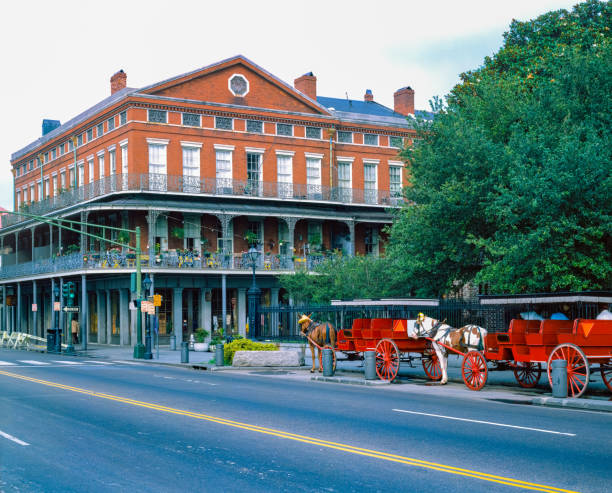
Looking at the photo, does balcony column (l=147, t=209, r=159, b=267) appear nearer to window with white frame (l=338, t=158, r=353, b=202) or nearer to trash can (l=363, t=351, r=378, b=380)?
window with white frame (l=338, t=158, r=353, b=202)

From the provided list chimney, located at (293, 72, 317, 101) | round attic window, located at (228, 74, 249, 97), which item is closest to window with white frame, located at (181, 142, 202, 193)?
round attic window, located at (228, 74, 249, 97)

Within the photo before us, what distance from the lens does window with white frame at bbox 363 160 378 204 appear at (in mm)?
52469

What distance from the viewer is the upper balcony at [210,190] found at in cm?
4525

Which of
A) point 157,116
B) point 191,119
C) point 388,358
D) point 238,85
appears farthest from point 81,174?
point 388,358

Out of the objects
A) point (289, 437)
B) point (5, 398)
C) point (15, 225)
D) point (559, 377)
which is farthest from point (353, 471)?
point (15, 225)

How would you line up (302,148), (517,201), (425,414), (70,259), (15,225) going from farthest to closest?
(15,225) → (302,148) → (70,259) → (517,201) → (425,414)

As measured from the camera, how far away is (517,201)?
22.5 metres

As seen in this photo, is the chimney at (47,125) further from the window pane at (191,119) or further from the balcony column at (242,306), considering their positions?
the balcony column at (242,306)

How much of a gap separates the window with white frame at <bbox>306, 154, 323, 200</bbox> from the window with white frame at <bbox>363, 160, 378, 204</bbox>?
3534 mm

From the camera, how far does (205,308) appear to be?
4709cm

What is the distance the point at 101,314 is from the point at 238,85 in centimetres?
1725

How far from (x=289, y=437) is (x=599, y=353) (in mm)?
7784

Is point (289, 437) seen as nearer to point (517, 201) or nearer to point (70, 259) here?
point (517, 201)

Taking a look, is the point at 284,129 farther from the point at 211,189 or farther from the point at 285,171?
the point at 211,189
